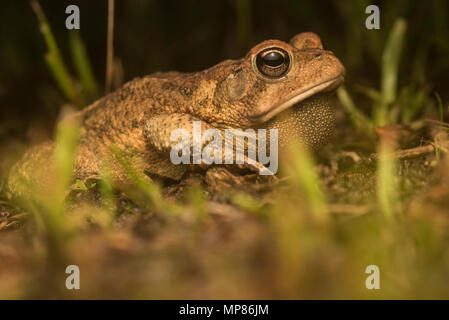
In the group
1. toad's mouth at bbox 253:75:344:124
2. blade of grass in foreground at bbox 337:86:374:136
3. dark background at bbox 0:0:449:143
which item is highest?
dark background at bbox 0:0:449:143

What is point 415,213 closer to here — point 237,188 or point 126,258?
point 237,188

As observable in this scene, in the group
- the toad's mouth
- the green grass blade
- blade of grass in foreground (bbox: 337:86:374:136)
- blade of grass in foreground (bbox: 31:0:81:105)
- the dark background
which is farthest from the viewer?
the dark background

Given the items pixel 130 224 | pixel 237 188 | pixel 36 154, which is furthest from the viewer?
pixel 36 154

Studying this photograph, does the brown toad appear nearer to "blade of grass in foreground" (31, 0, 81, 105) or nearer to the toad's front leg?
the toad's front leg

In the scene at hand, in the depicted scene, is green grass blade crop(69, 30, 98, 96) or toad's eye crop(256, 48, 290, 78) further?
green grass blade crop(69, 30, 98, 96)

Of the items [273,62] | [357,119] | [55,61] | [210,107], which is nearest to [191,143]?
[210,107]

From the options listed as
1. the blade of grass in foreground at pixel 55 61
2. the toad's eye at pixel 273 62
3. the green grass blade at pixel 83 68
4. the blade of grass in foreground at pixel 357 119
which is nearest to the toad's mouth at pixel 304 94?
the toad's eye at pixel 273 62

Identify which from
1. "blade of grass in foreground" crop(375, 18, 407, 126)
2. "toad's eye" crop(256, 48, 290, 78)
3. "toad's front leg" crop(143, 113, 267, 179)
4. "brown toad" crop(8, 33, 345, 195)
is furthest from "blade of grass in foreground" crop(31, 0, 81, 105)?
"blade of grass in foreground" crop(375, 18, 407, 126)

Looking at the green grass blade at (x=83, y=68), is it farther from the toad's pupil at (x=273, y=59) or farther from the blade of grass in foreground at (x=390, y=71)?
the blade of grass in foreground at (x=390, y=71)

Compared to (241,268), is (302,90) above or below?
above

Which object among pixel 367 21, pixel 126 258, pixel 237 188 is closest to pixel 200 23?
pixel 367 21
